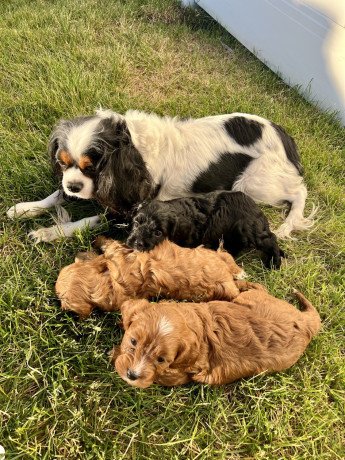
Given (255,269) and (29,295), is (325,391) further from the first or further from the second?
(29,295)

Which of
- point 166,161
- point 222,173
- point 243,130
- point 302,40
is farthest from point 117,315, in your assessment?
point 302,40

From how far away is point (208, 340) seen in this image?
247 centimetres

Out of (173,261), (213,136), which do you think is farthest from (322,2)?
(173,261)

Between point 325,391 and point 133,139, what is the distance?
7.75 ft

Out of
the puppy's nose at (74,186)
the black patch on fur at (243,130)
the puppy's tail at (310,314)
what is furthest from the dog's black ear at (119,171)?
the puppy's tail at (310,314)

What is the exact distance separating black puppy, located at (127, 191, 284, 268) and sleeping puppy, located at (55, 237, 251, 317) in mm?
227

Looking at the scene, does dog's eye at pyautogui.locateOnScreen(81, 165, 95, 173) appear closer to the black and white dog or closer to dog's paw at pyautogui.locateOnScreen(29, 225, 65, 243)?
the black and white dog

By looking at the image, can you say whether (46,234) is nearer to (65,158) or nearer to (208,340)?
(65,158)

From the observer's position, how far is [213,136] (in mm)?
3746

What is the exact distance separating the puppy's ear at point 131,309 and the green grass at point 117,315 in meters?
0.34

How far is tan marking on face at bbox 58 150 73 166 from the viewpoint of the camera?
3.17 metres

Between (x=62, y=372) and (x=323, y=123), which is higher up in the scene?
(x=323, y=123)

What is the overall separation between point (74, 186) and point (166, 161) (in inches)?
33.8

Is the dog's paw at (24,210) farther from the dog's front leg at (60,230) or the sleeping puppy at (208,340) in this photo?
the sleeping puppy at (208,340)
